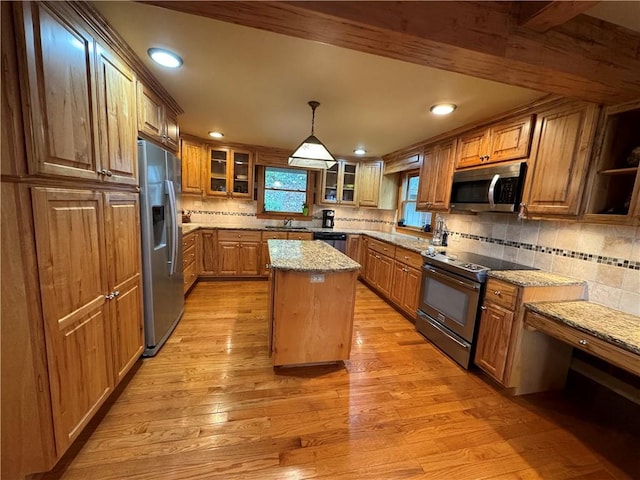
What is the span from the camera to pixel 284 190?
4.84 meters

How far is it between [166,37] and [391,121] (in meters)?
2.11

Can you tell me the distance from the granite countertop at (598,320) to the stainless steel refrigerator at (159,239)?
285 centimetres

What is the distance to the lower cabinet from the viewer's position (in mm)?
1158

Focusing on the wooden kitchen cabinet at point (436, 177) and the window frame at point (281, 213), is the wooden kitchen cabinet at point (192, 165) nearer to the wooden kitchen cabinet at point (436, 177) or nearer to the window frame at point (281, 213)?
the window frame at point (281, 213)

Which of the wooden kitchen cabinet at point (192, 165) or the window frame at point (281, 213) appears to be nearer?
the wooden kitchen cabinet at point (192, 165)

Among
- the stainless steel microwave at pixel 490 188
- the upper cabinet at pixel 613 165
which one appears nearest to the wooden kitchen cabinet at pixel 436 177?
the stainless steel microwave at pixel 490 188

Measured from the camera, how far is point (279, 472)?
4.47 ft

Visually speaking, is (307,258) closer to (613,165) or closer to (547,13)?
(547,13)

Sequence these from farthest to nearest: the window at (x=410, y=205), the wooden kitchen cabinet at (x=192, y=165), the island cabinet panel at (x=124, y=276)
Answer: the window at (x=410, y=205) < the wooden kitchen cabinet at (x=192, y=165) < the island cabinet panel at (x=124, y=276)

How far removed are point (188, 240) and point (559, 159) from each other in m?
3.94

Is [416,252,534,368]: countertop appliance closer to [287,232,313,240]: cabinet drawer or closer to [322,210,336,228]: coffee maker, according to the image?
[287,232,313,240]: cabinet drawer

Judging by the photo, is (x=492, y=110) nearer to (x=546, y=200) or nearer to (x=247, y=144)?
(x=546, y=200)

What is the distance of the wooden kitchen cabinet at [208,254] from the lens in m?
4.21

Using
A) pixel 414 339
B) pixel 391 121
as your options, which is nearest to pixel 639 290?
pixel 414 339
